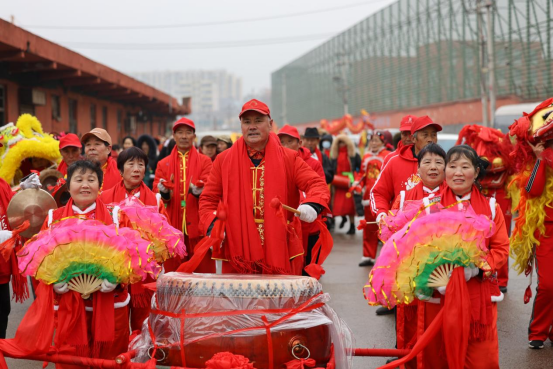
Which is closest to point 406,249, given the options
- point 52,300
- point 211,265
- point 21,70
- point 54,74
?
point 52,300

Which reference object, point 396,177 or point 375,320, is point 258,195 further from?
point 375,320

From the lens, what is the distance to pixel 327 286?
927 cm

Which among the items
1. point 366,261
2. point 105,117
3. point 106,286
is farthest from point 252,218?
point 105,117

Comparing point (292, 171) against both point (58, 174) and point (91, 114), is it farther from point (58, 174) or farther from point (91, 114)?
point (91, 114)

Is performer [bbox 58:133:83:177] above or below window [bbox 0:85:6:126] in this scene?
below

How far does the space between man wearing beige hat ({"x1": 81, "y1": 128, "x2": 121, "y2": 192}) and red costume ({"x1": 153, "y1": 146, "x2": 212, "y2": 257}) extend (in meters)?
0.64

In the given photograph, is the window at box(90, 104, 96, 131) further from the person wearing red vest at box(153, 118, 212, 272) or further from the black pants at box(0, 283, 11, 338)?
the black pants at box(0, 283, 11, 338)

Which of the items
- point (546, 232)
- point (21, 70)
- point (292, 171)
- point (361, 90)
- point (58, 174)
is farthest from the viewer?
point (361, 90)

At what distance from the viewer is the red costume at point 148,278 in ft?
18.5

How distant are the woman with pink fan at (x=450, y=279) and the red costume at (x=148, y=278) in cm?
200

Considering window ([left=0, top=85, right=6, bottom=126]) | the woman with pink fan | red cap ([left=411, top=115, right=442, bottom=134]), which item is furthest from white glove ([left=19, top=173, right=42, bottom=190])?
window ([left=0, top=85, right=6, bottom=126])

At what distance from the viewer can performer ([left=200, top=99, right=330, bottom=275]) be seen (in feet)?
16.7

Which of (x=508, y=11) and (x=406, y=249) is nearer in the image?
(x=406, y=249)

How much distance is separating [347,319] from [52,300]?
3.70 meters
